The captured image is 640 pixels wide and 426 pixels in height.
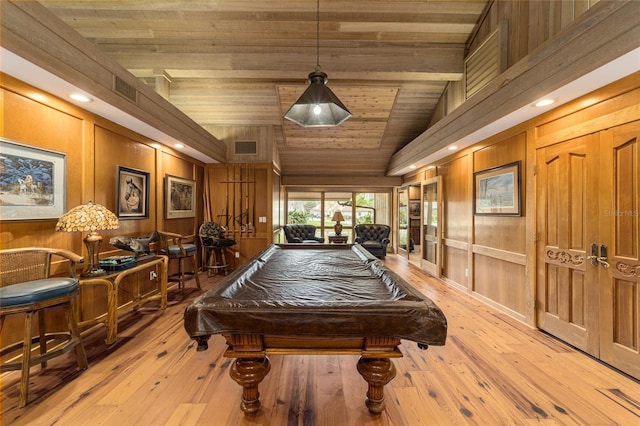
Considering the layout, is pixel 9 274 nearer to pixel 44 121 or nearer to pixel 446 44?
pixel 44 121

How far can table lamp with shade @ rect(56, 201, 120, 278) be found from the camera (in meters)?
2.33

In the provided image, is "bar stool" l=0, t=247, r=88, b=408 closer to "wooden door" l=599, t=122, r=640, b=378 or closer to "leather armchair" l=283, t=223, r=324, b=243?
"wooden door" l=599, t=122, r=640, b=378

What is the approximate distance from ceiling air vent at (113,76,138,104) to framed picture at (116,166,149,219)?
3.07ft

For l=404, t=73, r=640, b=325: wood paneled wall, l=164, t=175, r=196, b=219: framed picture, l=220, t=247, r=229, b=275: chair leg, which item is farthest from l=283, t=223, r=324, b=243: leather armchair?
l=404, t=73, r=640, b=325: wood paneled wall

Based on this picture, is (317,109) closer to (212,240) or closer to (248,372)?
(248,372)

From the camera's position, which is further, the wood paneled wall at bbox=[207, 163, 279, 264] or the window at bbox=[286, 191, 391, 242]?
the window at bbox=[286, 191, 391, 242]

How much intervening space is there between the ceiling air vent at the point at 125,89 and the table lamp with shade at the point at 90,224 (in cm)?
122

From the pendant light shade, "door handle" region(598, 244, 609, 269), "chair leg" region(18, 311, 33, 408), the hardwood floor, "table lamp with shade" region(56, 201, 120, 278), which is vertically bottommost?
the hardwood floor

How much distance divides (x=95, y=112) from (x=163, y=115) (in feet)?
2.57

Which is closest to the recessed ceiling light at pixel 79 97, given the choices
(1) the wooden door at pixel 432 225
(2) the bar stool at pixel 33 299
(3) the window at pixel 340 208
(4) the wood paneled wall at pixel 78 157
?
(4) the wood paneled wall at pixel 78 157

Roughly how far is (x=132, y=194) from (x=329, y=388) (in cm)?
349

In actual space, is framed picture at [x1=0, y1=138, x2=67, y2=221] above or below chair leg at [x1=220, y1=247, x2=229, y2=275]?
above

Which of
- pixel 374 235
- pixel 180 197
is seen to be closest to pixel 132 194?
pixel 180 197

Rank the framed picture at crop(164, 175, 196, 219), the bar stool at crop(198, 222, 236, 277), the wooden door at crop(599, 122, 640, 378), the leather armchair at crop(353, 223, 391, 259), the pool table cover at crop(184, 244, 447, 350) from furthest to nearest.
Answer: the leather armchair at crop(353, 223, 391, 259), the bar stool at crop(198, 222, 236, 277), the framed picture at crop(164, 175, 196, 219), the wooden door at crop(599, 122, 640, 378), the pool table cover at crop(184, 244, 447, 350)
